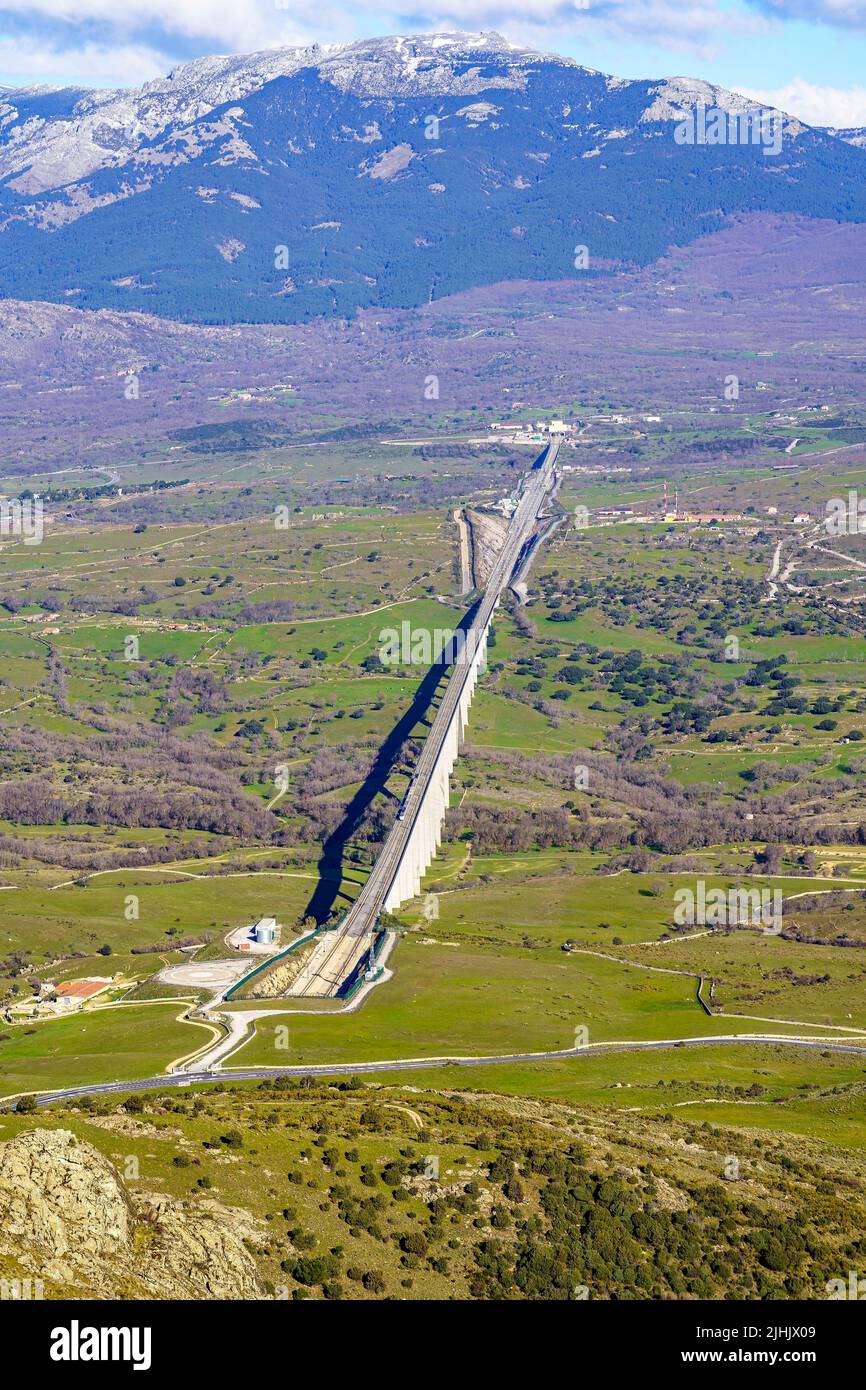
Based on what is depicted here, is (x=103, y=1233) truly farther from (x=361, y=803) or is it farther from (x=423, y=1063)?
(x=361, y=803)

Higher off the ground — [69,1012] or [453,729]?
[453,729]

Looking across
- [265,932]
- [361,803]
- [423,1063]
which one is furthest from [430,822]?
[423,1063]

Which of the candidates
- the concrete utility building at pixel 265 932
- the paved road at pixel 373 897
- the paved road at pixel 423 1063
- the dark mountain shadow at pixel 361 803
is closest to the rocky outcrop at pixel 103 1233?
the paved road at pixel 423 1063

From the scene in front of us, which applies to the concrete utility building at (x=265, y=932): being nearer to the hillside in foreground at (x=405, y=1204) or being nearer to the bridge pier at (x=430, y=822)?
the bridge pier at (x=430, y=822)

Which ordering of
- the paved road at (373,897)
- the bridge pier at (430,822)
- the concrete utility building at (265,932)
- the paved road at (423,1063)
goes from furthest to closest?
the bridge pier at (430,822) < the concrete utility building at (265,932) < the paved road at (373,897) < the paved road at (423,1063)

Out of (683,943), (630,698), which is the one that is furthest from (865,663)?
(683,943)

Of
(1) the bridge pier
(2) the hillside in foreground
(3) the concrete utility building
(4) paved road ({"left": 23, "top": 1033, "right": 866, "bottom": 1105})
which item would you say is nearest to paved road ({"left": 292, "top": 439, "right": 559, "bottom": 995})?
(1) the bridge pier
